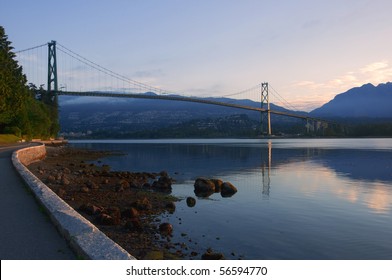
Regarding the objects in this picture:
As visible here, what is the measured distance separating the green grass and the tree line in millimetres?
1180

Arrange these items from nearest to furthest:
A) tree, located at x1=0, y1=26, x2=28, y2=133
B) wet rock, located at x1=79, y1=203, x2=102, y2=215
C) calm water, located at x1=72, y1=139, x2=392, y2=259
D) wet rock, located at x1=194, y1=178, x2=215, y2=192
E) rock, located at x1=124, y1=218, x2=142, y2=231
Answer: calm water, located at x1=72, y1=139, x2=392, y2=259, rock, located at x1=124, y1=218, x2=142, y2=231, wet rock, located at x1=79, y1=203, x2=102, y2=215, wet rock, located at x1=194, y1=178, x2=215, y2=192, tree, located at x1=0, y1=26, x2=28, y2=133

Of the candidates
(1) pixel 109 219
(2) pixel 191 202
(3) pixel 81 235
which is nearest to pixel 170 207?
(2) pixel 191 202

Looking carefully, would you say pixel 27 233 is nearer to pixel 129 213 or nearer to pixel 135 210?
pixel 129 213

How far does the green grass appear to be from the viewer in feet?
99.4

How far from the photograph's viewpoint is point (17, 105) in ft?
91.9

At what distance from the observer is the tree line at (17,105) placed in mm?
25734

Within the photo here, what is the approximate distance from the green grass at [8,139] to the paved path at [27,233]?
25.4m

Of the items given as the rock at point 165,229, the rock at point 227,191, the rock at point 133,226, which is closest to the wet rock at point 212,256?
the rock at point 165,229

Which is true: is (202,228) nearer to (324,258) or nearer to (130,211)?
(130,211)

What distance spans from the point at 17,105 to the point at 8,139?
4.76m

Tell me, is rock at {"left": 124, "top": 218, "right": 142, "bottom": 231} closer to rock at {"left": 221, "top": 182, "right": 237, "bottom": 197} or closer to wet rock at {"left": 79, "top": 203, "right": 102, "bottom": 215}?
wet rock at {"left": 79, "top": 203, "right": 102, "bottom": 215}

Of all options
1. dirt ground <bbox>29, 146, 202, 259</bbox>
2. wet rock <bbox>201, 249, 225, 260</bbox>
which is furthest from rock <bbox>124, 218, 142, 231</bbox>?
wet rock <bbox>201, 249, 225, 260</bbox>

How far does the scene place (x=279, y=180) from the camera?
18016 mm

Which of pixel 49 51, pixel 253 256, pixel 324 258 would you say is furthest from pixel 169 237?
pixel 49 51
